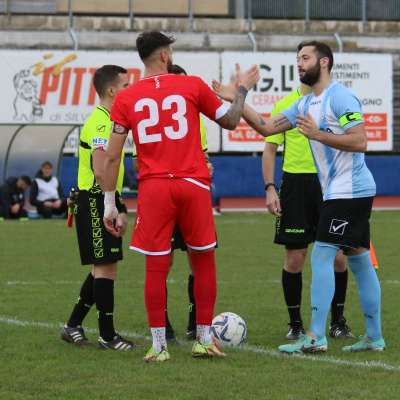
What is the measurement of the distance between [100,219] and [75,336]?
0.86 meters

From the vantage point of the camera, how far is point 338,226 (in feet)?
24.0

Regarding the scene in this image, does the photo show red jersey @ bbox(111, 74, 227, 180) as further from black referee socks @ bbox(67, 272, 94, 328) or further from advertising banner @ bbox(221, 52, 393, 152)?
advertising banner @ bbox(221, 52, 393, 152)

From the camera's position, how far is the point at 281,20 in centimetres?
3369

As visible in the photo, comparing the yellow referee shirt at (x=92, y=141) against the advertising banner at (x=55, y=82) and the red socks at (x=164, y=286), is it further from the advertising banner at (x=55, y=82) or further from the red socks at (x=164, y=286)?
the advertising banner at (x=55, y=82)

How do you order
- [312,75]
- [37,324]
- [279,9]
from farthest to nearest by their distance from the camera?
[279,9]
[37,324]
[312,75]

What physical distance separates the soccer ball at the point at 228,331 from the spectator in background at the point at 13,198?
16.5 metres

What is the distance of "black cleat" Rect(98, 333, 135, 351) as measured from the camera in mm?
7617

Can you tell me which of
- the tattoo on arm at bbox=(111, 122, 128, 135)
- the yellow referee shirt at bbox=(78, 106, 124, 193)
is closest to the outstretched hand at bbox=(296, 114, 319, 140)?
the tattoo on arm at bbox=(111, 122, 128, 135)

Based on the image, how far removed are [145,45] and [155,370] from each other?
→ 199 centimetres

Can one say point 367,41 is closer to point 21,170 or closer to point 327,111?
point 21,170

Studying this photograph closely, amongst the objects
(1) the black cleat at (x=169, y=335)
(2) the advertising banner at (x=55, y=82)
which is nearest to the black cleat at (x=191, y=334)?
(1) the black cleat at (x=169, y=335)

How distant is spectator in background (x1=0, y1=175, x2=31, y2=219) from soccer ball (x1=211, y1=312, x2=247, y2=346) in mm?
16494

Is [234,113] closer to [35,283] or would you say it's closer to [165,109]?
[165,109]

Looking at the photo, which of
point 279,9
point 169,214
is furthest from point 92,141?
point 279,9
